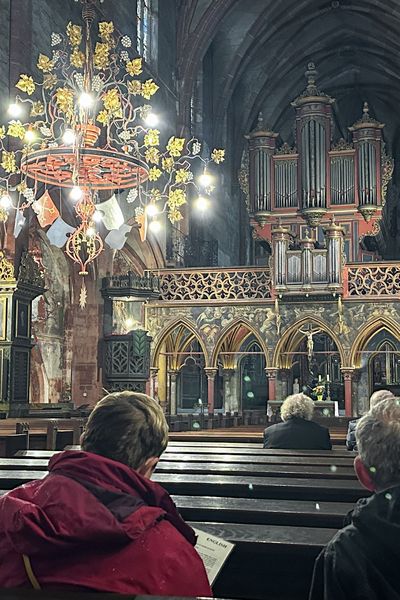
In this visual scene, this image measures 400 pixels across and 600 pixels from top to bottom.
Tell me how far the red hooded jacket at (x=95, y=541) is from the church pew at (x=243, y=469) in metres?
2.29

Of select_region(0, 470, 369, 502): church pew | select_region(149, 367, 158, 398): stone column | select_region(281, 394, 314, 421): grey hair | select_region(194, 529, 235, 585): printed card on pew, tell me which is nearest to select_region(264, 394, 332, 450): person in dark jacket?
select_region(281, 394, 314, 421): grey hair

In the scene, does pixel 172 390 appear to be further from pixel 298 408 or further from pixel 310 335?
pixel 298 408

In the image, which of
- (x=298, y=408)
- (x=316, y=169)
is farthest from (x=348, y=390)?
(x=298, y=408)

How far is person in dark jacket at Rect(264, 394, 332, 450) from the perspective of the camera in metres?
6.43

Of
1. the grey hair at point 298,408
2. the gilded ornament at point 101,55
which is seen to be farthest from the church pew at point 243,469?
the gilded ornament at point 101,55

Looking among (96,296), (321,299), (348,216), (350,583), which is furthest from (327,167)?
(350,583)

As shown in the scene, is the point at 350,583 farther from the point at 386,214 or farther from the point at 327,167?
the point at 386,214

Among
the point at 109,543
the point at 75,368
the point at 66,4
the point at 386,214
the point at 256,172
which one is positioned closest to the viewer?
the point at 109,543

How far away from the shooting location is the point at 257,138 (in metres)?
26.8

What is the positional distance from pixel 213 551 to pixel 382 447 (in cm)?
69

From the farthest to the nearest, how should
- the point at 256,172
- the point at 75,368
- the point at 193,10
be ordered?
the point at 256,172, the point at 193,10, the point at 75,368

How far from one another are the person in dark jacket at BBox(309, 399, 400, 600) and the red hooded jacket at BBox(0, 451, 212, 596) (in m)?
0.35

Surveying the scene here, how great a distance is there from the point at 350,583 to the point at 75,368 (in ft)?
54.7

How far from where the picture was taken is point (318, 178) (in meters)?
25.2
